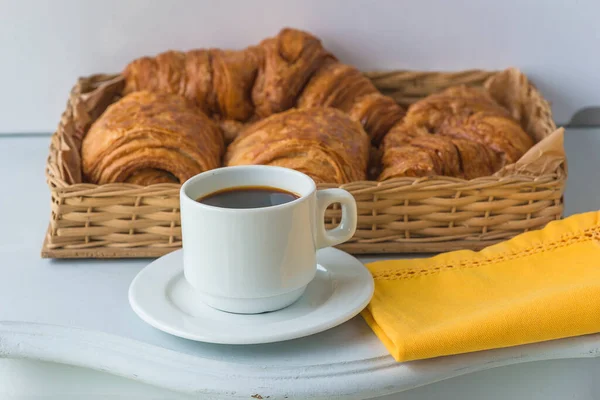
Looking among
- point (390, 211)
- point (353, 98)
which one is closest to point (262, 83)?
point (353, 98)

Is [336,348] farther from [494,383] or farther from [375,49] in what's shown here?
[375,49]

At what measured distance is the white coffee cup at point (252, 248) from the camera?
24.6 inches

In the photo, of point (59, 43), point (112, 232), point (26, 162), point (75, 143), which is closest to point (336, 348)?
point (112, 232)

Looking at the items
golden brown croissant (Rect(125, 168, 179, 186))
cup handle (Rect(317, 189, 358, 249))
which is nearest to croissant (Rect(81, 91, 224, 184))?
golden brown croissant (Rect(125, 168, 179, 186))

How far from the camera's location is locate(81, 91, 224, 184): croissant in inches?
34.2

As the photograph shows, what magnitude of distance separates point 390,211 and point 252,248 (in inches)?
9.5

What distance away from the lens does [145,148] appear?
2.86 feet

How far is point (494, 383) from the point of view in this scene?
2.25 ft

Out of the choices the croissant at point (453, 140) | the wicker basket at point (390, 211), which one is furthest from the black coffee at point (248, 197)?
the croissant at point (453, 140)

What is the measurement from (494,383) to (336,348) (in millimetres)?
167

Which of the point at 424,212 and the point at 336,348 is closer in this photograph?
the point at 336,348

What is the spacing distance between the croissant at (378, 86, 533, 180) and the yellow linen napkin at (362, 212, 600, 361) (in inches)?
5.6

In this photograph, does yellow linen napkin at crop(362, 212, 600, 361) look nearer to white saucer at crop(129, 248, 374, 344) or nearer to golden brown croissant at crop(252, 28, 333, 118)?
white saucer at crop(129, 248, 374, 344)

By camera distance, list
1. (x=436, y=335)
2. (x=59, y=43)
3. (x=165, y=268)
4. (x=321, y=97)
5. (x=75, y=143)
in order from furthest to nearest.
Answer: (x=59, y=43) < (x=321, y=97) < (x=75, y=143) < (x=165, y=268) < (x=436, y=335)
